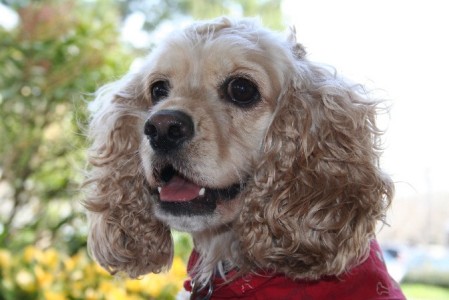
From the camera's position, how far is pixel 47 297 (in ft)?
7.75

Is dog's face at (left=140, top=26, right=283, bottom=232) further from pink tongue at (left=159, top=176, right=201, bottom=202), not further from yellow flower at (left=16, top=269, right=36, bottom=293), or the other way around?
yellow flower at (left=16, top=269, right=36, bottom=293)

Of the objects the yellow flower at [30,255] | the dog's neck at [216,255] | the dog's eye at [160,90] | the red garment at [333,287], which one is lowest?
the yellow flower at [30,255]

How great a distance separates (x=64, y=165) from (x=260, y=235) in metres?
2.06

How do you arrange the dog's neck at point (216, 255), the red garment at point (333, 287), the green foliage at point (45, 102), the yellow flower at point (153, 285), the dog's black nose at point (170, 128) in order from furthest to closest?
the green foliage at point (45, 102), the yellow flower at point (153, 285), the dog's neck at point (216, 255), the red garment at point (333, 287), the dog's black nose at point (170, 128)

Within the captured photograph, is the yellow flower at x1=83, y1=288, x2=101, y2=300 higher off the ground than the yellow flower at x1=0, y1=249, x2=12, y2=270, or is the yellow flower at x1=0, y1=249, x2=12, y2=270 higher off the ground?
the yellow flower at x1=0, y1=249, x2=12, y2=270

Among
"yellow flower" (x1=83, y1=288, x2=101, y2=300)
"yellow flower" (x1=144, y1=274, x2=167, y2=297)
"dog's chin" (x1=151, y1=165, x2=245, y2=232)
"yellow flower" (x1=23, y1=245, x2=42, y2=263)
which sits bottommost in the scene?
"yellow flower" (x1=144, y1=274, x2=167, y2=297)

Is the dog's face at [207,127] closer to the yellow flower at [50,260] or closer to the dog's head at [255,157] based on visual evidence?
the dog's head at [255,157]

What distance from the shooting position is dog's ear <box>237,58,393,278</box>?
1424mm

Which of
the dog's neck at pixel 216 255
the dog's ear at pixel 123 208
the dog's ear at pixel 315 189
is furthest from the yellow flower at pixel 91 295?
the dog's ear at pixel 315 189

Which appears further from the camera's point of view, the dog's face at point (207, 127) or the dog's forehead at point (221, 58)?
the dog's forehead at point (221, 58)

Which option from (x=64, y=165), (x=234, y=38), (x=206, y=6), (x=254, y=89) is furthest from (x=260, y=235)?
(x=206, y=6)

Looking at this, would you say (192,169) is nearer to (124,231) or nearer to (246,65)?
(246,65)

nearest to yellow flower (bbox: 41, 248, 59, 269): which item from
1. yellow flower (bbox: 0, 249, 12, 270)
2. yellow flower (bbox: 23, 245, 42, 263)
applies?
yellow flower (bbox: 23, 245, 42, 263)

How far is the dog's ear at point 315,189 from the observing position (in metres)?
1.42
